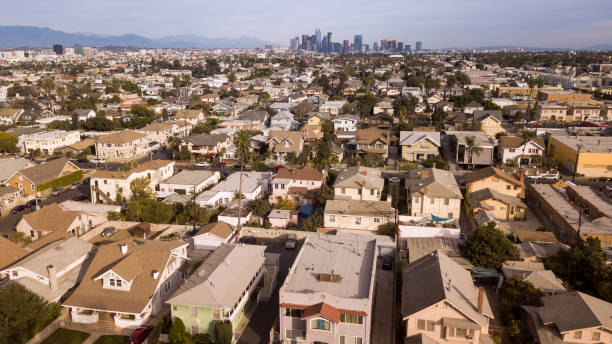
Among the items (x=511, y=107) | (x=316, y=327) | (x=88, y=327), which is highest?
(x=511, y=107)

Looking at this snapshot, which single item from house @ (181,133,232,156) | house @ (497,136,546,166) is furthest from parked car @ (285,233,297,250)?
house @ (497,136,546,166)

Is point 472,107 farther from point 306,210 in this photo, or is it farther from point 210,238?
point 210,238

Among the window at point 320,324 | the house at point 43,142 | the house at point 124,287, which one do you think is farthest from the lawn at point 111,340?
the house at point 43,142

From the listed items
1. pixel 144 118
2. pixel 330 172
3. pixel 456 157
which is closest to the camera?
pixel 330 172

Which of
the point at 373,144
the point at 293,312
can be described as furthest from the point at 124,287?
the point at 373,144

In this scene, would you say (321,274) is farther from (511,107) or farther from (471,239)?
(511,107)

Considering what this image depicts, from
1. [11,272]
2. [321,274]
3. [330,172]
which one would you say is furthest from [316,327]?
[330,172]

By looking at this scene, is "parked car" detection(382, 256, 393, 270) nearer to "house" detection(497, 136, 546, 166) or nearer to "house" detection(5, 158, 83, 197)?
"house" detection(497, 136, 546, 166)
